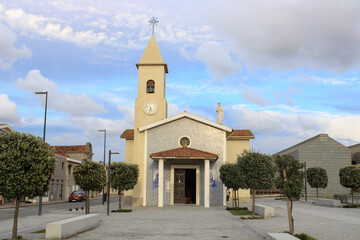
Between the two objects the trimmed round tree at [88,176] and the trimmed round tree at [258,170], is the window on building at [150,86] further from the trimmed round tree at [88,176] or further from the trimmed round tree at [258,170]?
the trimmed round tree at [258,170]

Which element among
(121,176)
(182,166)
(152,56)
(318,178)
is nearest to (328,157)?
(318,178)

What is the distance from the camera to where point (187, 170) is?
3275cm

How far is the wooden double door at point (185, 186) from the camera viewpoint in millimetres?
32156

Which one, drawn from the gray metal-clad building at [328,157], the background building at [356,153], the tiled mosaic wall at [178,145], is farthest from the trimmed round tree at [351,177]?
the background building at [356,153]

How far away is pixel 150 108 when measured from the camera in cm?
3488

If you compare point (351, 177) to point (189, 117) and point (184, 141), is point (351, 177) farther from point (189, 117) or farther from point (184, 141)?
point (189, 117)

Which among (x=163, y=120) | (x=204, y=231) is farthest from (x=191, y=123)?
(x=204, y=231)

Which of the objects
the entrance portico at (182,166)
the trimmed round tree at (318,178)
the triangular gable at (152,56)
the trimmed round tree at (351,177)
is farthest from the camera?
the trimmed round tree at (318,178)

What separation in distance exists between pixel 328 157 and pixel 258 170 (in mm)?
40745

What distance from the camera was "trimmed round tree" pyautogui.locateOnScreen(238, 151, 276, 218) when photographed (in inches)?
813

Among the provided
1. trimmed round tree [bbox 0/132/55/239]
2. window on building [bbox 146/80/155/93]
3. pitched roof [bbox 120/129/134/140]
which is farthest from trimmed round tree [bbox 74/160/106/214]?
pitched roof [bbox 120/129/134/140]

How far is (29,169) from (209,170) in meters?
20.9

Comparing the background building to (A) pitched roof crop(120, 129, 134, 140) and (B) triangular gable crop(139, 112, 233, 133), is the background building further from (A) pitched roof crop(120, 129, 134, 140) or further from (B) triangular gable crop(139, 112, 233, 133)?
(A) pitched roof crop(120, 129, 134, 140)

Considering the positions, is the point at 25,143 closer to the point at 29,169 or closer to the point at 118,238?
the point at 29,169
